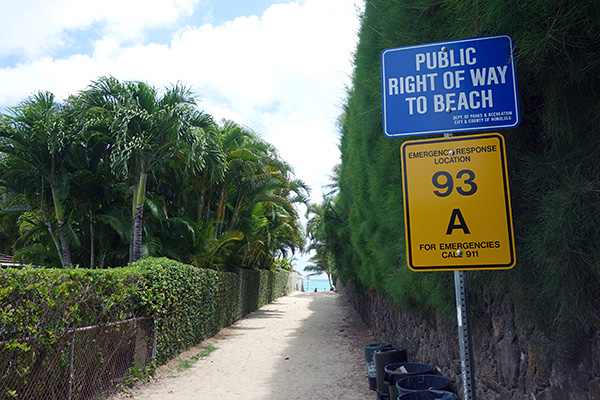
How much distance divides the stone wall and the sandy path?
6.15 ft

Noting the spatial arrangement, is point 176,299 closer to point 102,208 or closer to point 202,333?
point 202,333

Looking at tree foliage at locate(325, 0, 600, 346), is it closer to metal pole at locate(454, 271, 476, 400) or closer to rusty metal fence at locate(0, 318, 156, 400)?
metal pole at locate(454, 271, 476, 400)

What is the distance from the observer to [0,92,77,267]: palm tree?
10203mm

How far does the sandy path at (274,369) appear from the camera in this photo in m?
7.09

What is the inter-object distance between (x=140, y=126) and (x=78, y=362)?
19.4 ft

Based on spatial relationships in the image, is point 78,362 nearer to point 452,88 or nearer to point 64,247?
point 452,88

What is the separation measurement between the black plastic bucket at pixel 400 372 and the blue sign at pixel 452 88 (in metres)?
3.53

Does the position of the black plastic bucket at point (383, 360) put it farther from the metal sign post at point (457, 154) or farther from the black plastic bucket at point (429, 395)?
the metal sign post at point (457, 154)

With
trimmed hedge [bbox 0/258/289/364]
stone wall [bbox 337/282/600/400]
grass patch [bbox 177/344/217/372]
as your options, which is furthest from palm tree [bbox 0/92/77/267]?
stone wall [bbox 337/282/600/400]

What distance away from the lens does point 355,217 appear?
432 inches

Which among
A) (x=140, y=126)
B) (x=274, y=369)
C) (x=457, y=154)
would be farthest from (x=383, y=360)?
(x=140, y=126)

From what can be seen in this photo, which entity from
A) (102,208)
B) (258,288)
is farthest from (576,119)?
(258,288)

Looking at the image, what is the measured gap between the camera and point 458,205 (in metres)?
2.17

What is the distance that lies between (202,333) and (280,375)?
14.4 feet
